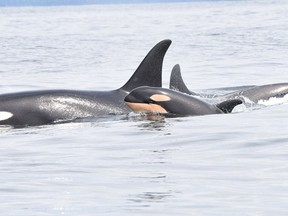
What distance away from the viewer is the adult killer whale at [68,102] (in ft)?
39.9

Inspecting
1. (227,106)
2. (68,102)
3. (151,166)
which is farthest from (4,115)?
(151,166)

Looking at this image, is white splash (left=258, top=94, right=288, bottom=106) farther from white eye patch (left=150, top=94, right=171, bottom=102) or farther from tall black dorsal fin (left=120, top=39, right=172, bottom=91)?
white eye patch (left=150, top=94, right=171, bottom=102)

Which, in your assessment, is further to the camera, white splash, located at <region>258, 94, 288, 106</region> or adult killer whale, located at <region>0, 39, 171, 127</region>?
white splash, located at <region>258, 94, 288, 106</region>

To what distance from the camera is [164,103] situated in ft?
40.7

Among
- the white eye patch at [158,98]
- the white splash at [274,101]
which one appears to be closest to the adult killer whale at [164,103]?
the white eye patch at [158,98]

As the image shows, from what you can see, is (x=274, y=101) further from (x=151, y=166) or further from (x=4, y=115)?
(x=151, y=166)

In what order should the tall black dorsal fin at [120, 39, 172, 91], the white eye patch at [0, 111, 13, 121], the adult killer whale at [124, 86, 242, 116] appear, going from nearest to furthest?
the white eye patch at [0, 111, 13, 121], the adult killer whale at [124, 86, 242, 116], the tall black dorsal fin at [120, 39, 172, 91]

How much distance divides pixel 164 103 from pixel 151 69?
574 millimetres

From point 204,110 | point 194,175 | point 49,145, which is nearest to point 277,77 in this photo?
point 204,110

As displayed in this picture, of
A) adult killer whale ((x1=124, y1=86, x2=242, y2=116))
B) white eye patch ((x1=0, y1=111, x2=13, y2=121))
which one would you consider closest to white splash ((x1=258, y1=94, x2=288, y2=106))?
adult killer whale ((x1=124, y1=86, x2=242, y2=116))

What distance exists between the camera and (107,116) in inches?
491

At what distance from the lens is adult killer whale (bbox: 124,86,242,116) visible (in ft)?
40.4

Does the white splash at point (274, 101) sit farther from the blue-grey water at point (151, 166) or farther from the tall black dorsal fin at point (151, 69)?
the tall black dorsal fin at point (151, 69)

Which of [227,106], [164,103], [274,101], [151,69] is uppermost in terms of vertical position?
[151,69]
